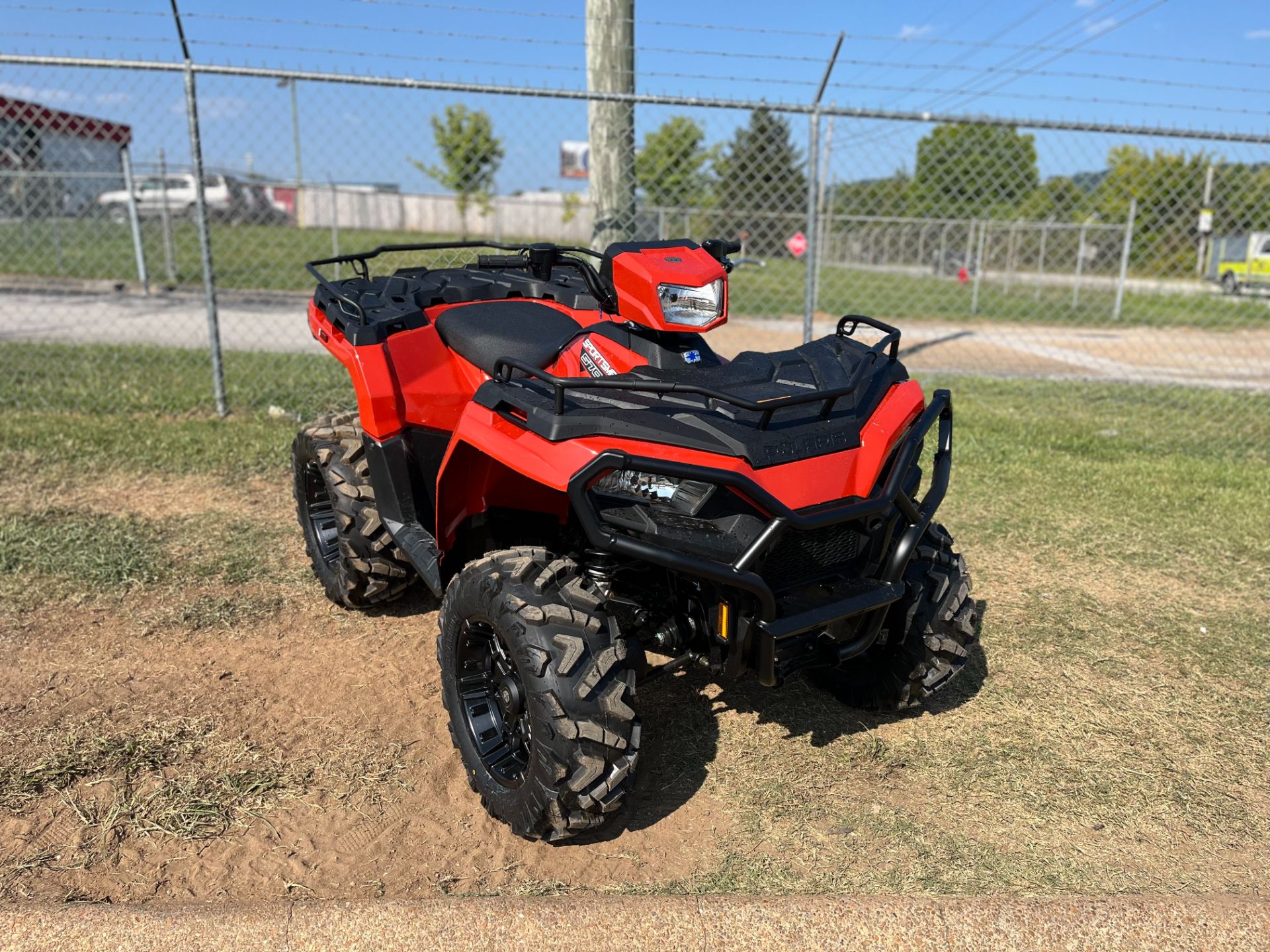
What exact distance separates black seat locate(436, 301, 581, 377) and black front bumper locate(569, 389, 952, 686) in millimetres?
869

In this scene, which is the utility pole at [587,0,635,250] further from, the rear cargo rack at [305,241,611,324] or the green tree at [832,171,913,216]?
the green tree at [832,171,913,216]

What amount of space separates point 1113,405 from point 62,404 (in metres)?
8.63

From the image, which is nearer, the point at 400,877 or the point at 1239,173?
the point at 400,877

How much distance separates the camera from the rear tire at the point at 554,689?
2385mm

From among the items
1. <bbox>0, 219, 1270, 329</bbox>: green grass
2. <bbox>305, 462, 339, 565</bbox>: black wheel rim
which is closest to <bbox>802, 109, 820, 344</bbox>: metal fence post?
<bbox>305, 462, 339, 565</bbox>: black wheel rim

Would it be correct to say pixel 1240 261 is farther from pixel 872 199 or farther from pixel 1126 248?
pixel 1126 248

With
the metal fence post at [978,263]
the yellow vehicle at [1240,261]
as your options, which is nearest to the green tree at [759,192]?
the metal fence post at [978,263]

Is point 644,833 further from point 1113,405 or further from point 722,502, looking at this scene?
point 1113,405

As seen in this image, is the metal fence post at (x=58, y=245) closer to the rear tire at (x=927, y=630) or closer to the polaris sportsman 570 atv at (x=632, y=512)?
the polaris sportsman 570 atv at (x=632, y=512)

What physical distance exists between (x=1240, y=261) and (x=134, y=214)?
2492 centimetres

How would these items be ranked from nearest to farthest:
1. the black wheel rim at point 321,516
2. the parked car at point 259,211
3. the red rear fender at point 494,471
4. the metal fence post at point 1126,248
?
1. the red rear fender at point 494,471
2. the black wheel rim at point 321,516
3. the metal fence post at point 1126,248
4. the parked car at point 259,211

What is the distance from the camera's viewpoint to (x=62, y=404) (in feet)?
23.6

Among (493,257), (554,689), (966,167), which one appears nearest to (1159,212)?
(966,167)

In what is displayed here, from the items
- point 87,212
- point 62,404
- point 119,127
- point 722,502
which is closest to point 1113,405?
point 722,502
